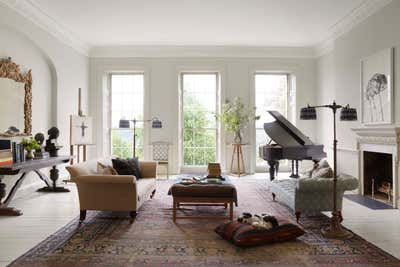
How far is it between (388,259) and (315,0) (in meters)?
4.40

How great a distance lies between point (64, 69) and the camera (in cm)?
765

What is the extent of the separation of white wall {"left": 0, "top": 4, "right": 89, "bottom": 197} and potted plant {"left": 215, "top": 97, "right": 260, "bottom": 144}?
144 inches

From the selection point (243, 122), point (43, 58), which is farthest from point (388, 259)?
point (43, 58)

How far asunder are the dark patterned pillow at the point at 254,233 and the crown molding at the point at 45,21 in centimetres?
480

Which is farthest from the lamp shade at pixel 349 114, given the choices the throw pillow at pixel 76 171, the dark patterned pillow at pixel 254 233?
the throw pillow at pixel 76 171

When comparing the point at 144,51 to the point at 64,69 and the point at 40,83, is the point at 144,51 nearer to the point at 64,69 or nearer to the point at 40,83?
the point at 64,69

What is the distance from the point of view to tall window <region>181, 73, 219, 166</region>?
371 inches

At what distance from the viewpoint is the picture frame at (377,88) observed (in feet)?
17.6

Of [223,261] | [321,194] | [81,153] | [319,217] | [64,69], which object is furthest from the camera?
[81,153]

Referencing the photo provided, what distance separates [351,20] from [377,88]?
168 cm

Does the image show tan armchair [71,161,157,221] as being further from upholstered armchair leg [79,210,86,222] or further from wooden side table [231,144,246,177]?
wooden side table [231,144,246,177]

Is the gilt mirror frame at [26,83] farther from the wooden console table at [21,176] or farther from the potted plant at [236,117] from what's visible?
the potted plant at [236,117]

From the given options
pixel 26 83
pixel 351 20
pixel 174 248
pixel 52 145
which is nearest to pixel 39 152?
pixel 52 145

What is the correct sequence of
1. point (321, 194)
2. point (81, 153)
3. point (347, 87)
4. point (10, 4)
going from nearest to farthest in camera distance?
Answer: point (321, 194) < point (10, 4) < point (347, 87) < point (81, 153)
